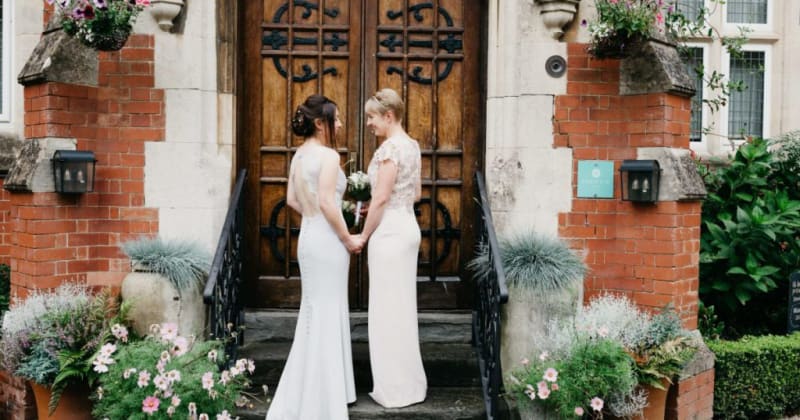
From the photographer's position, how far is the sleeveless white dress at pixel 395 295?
16.6 feet

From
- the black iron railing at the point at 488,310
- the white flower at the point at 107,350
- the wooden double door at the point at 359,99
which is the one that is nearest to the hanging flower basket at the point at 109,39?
the wooden double door at the point at 359,99

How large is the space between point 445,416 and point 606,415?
105 cm

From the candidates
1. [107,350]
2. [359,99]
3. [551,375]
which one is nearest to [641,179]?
[551,375]

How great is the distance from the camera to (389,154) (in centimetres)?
496

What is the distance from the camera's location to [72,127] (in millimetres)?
5531

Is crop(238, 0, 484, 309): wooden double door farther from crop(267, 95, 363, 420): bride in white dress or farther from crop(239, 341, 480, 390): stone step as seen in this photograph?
crop(267, 95, 363, 420): bride in white dress

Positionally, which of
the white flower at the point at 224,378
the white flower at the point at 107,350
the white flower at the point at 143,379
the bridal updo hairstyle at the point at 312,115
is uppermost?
the bridal updo hairstyle at the point at 312,115

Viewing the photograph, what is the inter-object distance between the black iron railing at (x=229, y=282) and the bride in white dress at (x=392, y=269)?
101 centimetres

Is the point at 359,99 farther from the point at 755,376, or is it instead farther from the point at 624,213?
the point at 755,376

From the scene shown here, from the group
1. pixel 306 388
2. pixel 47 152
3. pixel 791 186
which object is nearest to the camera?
pixel 306 388

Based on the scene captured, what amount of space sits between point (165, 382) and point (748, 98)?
20.4 feet

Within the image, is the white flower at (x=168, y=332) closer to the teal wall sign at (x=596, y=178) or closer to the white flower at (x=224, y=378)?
the white flower at (x=224, y=378)

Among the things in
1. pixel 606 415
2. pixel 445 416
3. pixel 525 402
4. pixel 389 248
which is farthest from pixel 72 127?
pixel 606 415

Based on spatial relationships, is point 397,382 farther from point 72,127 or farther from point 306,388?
point 72,127
